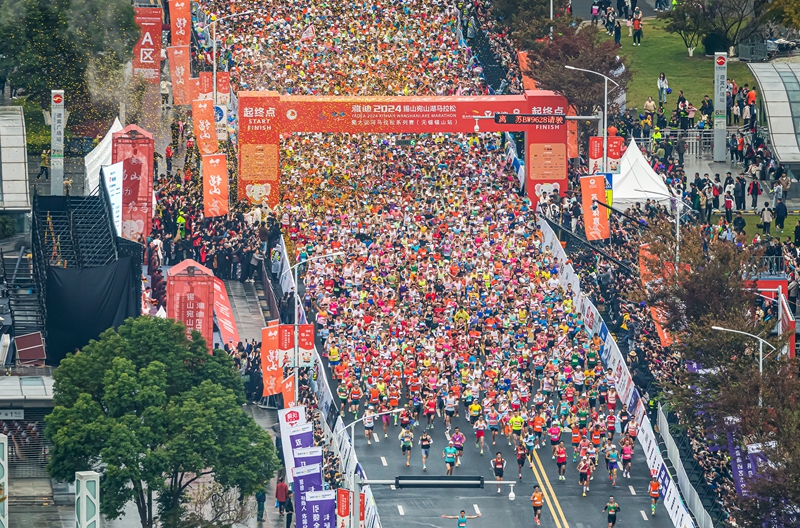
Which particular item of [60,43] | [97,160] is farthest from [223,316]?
[60,43]

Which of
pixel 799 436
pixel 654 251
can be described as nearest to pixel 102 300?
pixel 654 251

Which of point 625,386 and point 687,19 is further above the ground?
point 687,19

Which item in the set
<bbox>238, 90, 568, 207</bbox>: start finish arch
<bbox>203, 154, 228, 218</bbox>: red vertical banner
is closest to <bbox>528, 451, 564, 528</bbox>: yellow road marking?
<bbox>203, 154, 228, 218</bbox>: red vertical banner

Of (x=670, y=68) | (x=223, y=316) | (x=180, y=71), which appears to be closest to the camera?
(x=223, y=316)

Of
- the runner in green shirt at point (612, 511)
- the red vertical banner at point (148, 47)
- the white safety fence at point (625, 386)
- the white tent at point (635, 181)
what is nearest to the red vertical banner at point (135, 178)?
the red vertical banner at point (148, 47)

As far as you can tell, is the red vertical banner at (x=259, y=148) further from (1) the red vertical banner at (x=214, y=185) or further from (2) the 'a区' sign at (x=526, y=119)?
(2) the 'a区' sign at (x=526, y=119)

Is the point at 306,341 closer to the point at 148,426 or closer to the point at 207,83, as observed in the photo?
the point at 148,426

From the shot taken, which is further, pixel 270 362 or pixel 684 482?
pixel 270 362

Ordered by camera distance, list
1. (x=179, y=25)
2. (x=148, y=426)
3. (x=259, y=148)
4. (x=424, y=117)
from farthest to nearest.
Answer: (x=179, y=25) → (x=424, y=117) → (x=259, y=148) → (x=148, y=426)
